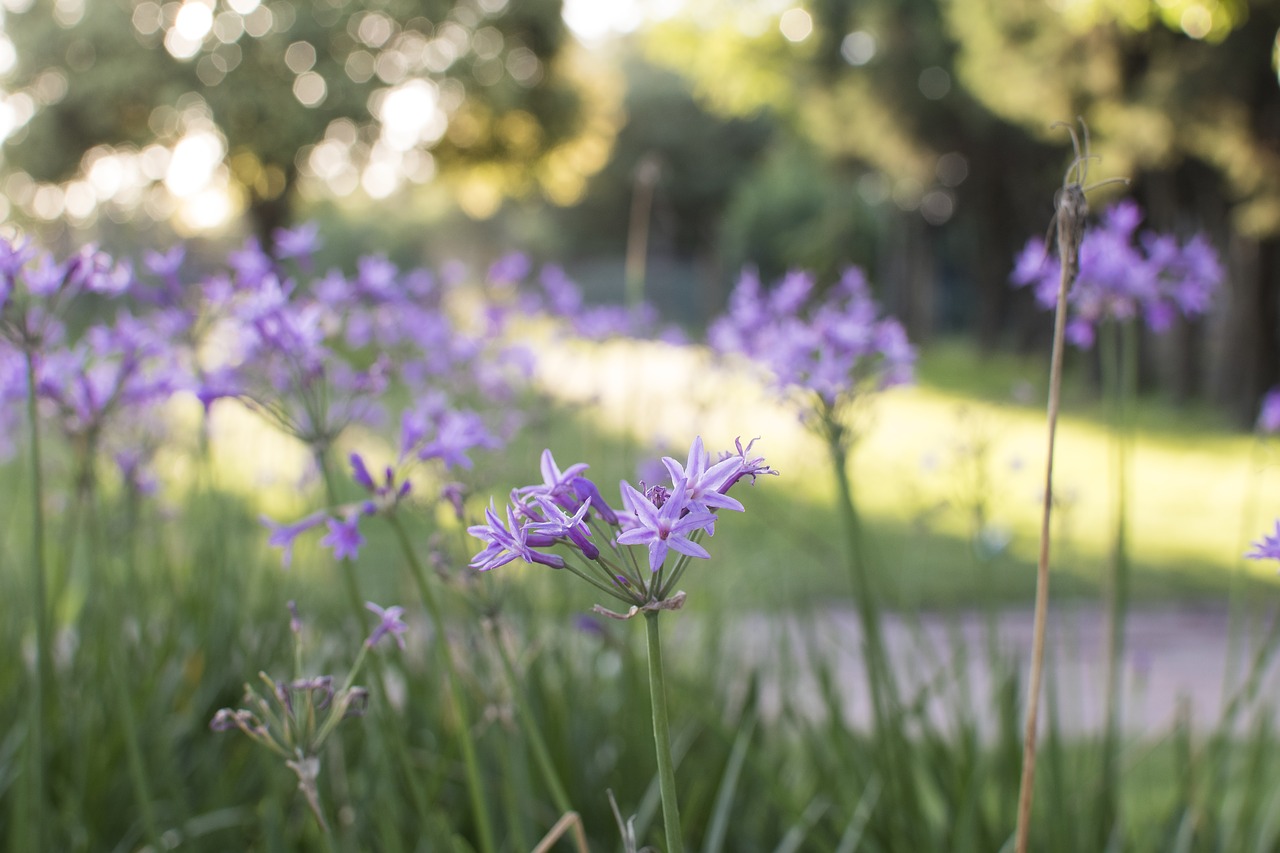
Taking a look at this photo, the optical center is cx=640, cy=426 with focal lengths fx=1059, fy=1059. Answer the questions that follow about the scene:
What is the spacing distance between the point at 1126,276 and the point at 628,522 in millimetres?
1746

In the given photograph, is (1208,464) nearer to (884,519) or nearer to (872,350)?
(884,519)

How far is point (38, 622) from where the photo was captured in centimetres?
152

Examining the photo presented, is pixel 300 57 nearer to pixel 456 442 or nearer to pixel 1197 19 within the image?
pixel 1197 19

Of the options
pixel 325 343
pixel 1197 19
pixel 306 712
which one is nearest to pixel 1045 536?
pixel 306 712

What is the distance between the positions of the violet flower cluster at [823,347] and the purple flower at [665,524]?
1086mm

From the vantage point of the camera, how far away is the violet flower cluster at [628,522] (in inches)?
31.1

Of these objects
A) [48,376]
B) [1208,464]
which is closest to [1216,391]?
[1208,464]

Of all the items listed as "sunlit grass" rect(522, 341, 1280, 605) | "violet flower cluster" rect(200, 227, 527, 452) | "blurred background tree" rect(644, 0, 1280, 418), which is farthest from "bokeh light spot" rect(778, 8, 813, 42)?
"violet flower cluster" rect(200, 227, 527, 452)

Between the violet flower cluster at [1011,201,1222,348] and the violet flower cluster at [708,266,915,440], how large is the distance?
335 mm

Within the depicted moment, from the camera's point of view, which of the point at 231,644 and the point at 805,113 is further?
the point at 805,113

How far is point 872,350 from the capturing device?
2174 mm

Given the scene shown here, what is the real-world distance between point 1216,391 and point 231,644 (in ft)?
52.2

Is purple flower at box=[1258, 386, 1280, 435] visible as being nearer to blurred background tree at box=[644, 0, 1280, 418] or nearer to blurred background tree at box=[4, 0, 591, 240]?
blurred background tree at box=[644, 0, 1280, 418]

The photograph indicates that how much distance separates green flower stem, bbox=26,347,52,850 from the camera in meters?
1.50
